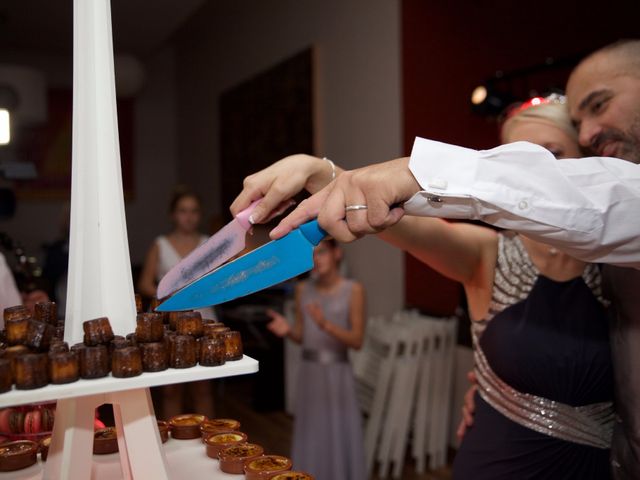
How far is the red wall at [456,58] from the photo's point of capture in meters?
4.14

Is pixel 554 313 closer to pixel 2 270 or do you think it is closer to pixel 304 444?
pixel 2 270

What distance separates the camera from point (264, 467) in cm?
92

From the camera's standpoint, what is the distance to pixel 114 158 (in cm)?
85

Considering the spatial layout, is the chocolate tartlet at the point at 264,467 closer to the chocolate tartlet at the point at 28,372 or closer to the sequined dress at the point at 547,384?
the chocolate tartlet at the point at 28,372

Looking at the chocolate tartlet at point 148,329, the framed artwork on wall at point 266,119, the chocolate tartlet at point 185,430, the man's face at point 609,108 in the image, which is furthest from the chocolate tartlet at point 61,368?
the framed artwork on wall at point 266,119

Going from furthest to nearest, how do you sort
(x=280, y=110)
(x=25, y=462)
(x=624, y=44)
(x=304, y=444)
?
1. (x=280, y=110)
2. (x=304, y=444)
3. (x=624, y=44)
4. (x=25, y=462)

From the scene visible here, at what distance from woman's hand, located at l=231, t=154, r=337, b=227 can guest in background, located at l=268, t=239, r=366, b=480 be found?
6.69ft

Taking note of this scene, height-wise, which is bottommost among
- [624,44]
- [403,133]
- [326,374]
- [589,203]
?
[326,374]

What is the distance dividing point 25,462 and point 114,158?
55 cm

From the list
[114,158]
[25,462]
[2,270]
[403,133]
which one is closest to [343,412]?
[403,133]

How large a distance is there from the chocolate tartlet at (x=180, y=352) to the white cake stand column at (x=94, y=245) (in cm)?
11

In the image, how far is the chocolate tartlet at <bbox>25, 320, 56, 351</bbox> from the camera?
760mm

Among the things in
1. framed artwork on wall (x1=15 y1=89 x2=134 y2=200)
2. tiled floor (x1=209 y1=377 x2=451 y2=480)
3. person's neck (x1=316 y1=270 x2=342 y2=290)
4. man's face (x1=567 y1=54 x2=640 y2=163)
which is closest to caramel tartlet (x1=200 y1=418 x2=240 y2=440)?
man's face (x1=567 y1=54 x2=640 y2=163)

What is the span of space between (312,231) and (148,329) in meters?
0.28
